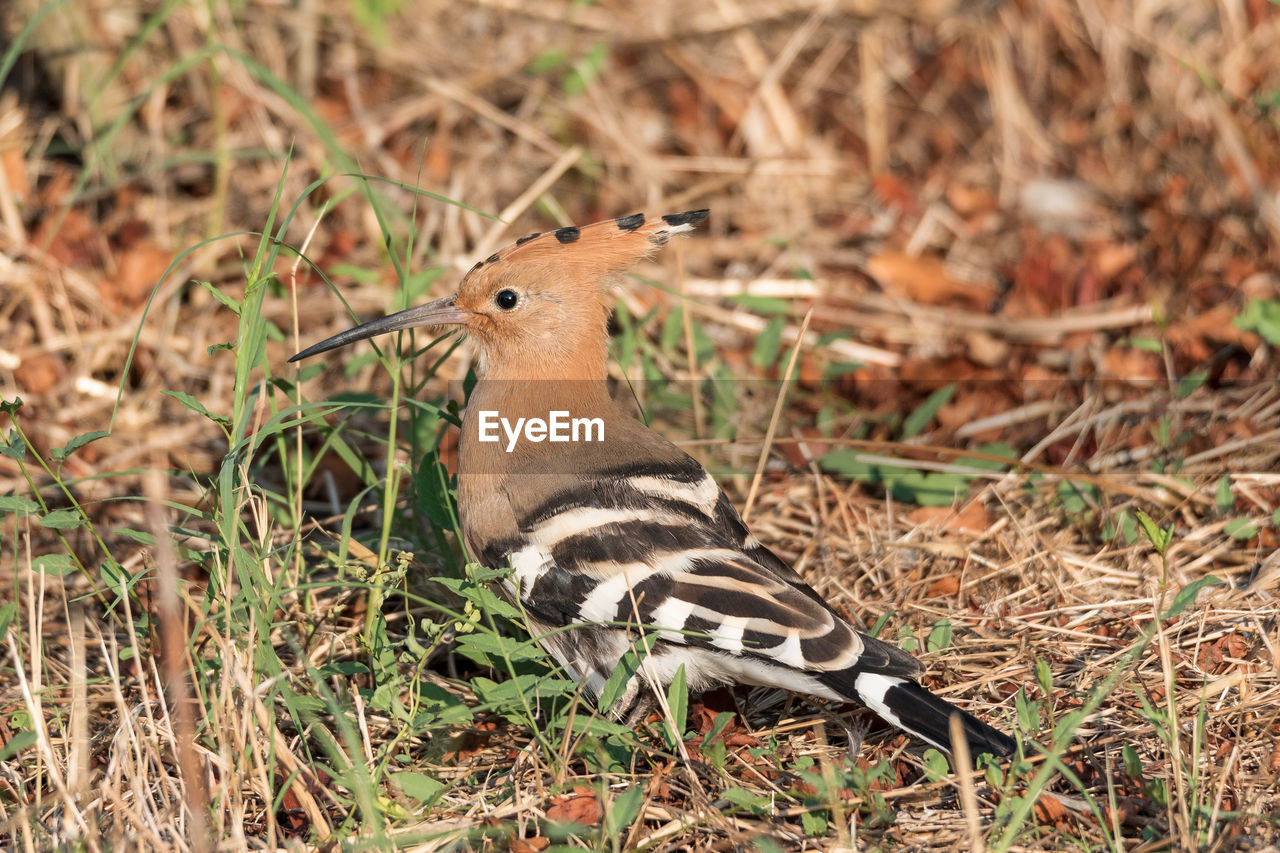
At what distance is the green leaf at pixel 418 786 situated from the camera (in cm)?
190

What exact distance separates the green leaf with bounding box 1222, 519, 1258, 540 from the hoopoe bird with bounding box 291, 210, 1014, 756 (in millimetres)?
967

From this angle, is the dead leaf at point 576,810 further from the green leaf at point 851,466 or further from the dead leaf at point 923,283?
the dead leaf at point 923,283

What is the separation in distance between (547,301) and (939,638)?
3.29 feet

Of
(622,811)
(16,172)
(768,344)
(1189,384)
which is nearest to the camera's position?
(622,811)

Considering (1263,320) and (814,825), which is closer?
(814,825)

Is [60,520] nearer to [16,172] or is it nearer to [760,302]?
[760,302]

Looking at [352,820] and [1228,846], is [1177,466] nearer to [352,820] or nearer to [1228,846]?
[1228,846]

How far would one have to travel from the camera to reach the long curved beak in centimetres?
242

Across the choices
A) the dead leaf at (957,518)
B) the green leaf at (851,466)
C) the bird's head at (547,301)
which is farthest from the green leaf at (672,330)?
the dead leaf at (957,518)

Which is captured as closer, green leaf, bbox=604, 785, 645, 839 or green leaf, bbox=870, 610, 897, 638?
green leaf, bbox=604, 785, 645, 839

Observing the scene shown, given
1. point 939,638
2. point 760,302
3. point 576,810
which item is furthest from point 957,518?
point 576,810

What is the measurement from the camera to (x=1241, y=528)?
2.56m

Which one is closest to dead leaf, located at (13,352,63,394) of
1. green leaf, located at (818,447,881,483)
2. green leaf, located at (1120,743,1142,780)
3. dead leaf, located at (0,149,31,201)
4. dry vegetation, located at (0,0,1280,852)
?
dry vegetation, located at (0,0,1280,852)

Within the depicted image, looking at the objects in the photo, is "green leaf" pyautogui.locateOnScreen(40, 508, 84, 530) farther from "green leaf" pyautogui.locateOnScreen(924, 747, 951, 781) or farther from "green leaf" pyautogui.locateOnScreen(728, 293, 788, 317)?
"green leaf" pyautogui.locateOnScreen(728, 293, 788, 317)
